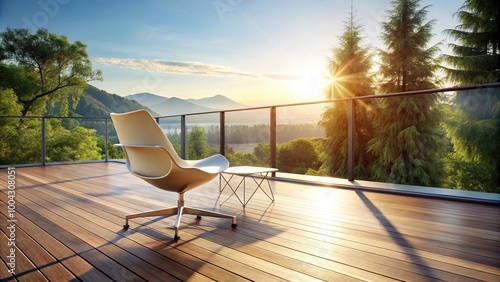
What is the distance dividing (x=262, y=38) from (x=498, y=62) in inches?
398

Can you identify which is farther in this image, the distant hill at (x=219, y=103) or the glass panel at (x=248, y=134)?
the distant hill at (x=219, y=103)

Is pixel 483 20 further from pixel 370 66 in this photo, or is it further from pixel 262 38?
pixel 262 38

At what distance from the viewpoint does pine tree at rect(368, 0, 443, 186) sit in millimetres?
12195

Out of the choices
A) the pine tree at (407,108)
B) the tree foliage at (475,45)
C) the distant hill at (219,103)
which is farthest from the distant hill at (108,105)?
the tree foliage at (475,45)

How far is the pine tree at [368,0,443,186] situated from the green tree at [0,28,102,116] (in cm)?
1475

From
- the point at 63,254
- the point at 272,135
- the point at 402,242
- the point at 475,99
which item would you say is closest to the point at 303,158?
the point at 475,99

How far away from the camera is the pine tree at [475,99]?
10.4 m

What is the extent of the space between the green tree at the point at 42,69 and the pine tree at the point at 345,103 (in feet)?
41.4

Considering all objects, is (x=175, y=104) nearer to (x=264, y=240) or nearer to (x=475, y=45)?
(x=264, y=240)

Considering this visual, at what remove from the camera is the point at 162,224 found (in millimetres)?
2248

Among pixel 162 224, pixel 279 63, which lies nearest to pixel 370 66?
pixel 279 63

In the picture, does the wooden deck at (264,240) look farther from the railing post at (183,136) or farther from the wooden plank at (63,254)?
the railing post at (183,136)

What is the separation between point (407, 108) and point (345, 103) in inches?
111

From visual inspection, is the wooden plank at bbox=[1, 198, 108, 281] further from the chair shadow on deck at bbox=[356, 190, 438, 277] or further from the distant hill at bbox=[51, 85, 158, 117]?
the distant hill at bbox=[51, 85, 158, 117]
